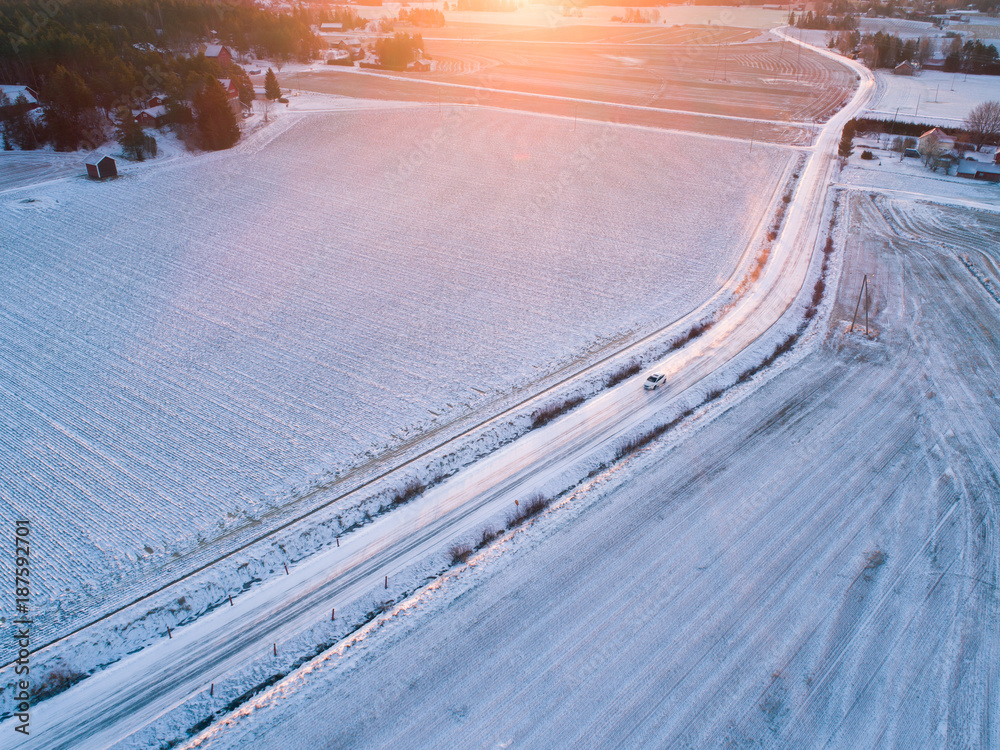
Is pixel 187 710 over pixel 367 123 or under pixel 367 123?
under

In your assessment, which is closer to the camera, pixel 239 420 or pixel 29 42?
pixel 239 420

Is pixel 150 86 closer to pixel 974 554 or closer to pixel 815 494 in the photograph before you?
pixel 815 494

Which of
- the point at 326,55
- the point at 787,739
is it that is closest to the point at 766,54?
the point at 326,55

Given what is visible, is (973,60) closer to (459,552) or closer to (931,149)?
(931,149)

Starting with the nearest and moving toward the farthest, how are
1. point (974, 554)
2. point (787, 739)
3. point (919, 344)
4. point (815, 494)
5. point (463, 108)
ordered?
point (787, 739) → point (974, 554) → point (815, 494) → point (919, 344) → point (463, 108)

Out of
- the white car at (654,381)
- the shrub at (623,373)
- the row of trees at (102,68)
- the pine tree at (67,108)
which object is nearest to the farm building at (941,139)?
the shrub at (623,373)

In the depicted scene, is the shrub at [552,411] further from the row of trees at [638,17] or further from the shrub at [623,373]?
the row of trees at [638,17]

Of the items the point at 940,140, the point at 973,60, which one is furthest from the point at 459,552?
the point at 973,60
